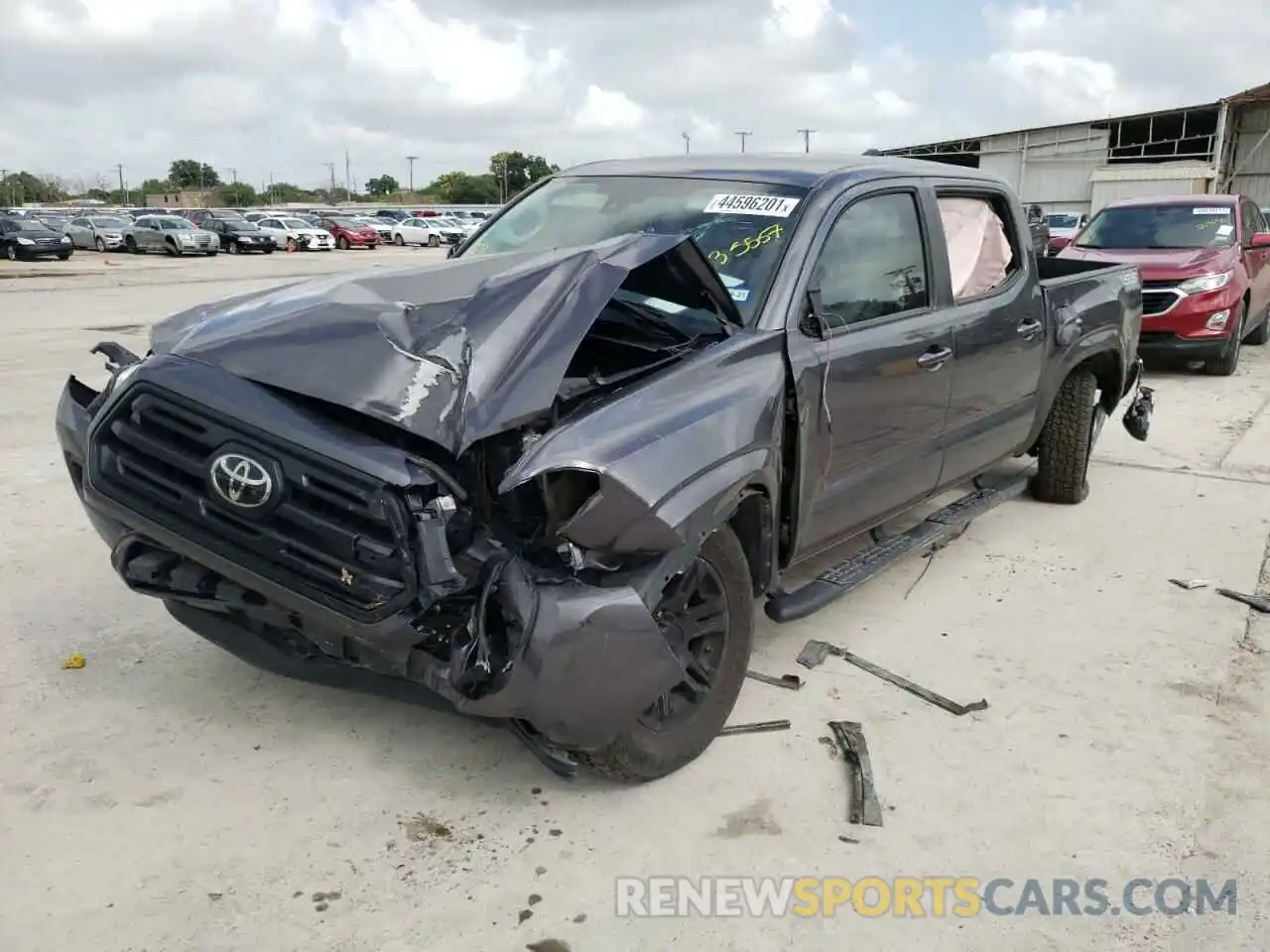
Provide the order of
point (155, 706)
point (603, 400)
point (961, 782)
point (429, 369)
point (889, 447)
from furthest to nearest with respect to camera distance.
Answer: point (889, 447)
point (155, 706)
point (961, 782)
point (603, 400)
point (429, 369)

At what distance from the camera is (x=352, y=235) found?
1606 inches

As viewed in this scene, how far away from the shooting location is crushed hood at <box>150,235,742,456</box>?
8.46 feet

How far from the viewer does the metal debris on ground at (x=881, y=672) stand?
11.8 feet

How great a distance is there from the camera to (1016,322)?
4766 mm

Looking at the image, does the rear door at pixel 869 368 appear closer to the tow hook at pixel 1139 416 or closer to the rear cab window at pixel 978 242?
the rear cab window at pixel 978 242

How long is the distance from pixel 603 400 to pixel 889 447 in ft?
5.09

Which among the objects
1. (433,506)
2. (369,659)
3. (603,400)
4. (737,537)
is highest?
(603,400)

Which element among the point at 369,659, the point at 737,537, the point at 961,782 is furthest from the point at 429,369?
the point at 961,782

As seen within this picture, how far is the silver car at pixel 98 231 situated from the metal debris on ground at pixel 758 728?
39.1 metres

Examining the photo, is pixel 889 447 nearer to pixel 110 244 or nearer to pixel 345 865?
pixel 345 865

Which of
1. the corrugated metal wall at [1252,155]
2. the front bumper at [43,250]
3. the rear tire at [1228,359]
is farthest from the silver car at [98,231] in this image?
the corrugated metal wall at [1252,155]

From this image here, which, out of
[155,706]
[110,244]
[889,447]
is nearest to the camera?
[155,706]

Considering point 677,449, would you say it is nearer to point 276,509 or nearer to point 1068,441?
point 276,509

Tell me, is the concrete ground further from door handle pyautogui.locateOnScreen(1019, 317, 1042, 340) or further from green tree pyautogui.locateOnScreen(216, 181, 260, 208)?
green tree pyautogui.locateOnScreen(216, 181, 260, 208)
